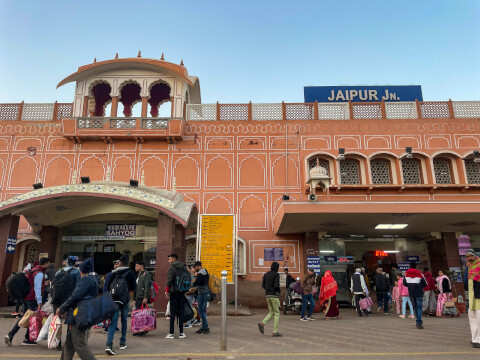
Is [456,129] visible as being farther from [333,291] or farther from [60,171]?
[60,171]

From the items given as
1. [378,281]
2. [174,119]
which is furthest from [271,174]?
[378,281]

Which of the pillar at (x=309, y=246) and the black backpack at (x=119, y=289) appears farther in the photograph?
the pillar at (x=309, y=246)

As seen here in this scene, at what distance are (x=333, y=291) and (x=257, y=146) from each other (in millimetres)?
8200

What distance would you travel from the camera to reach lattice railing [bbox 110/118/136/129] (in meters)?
17.0

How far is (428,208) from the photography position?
465 inches

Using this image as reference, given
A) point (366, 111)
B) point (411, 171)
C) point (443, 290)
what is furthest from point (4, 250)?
point (411, 171)

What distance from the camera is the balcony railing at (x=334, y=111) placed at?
57.8 ft

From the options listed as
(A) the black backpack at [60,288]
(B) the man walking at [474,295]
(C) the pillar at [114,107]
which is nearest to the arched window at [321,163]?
(C) the pillar at [114,107]

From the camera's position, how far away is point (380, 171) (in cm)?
1714

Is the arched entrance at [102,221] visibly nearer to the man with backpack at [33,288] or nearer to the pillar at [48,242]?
the pillar at [48,242]

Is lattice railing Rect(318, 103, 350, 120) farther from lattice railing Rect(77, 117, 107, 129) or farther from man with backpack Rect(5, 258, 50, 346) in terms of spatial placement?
man with backpack Rect(5, 258, 50, 346)

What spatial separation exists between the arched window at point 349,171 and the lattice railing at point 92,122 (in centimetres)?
1157

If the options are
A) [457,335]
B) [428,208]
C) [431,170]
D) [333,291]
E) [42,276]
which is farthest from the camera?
[431,170]

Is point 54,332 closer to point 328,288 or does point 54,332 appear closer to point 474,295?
point 474,295
